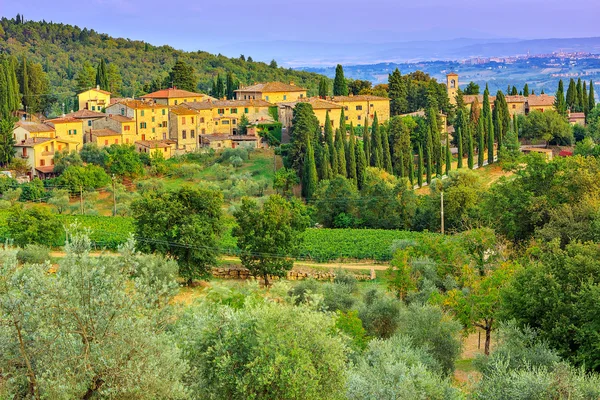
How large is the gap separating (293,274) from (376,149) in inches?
764

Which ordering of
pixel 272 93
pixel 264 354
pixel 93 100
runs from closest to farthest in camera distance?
pixel 264 354, pixel 93 100, pixel 272 93

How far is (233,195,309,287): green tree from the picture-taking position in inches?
Answer: 1355

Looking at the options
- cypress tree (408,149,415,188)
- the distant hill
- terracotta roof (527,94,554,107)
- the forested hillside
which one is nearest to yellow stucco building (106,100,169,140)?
cypress tree (408,149,415,188)

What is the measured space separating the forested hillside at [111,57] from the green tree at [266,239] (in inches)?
2587

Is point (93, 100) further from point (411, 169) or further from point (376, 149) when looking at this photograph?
point (411, 169)

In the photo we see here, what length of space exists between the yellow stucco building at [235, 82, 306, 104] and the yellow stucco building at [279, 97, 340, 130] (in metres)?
4.37

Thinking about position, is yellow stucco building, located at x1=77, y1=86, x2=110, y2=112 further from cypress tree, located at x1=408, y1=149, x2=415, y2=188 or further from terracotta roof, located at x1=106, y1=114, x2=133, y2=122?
cypress tree, located at x1=408, y1=149, x2=415, y2=188

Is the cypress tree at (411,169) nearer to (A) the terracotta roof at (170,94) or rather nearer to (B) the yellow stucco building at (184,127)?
(B) the yellow stucco building at (184,127)

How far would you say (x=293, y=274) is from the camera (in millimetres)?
36812

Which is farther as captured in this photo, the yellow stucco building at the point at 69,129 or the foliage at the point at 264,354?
the yellow stucco building at the point at 69,129

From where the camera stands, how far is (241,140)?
61.8 m

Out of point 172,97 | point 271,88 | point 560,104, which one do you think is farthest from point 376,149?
point 560,104

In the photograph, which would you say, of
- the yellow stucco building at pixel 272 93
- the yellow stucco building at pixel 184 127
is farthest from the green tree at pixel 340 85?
the yellow stucco building at pixel 184 127

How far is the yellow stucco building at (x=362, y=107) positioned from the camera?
65875 millimetres
